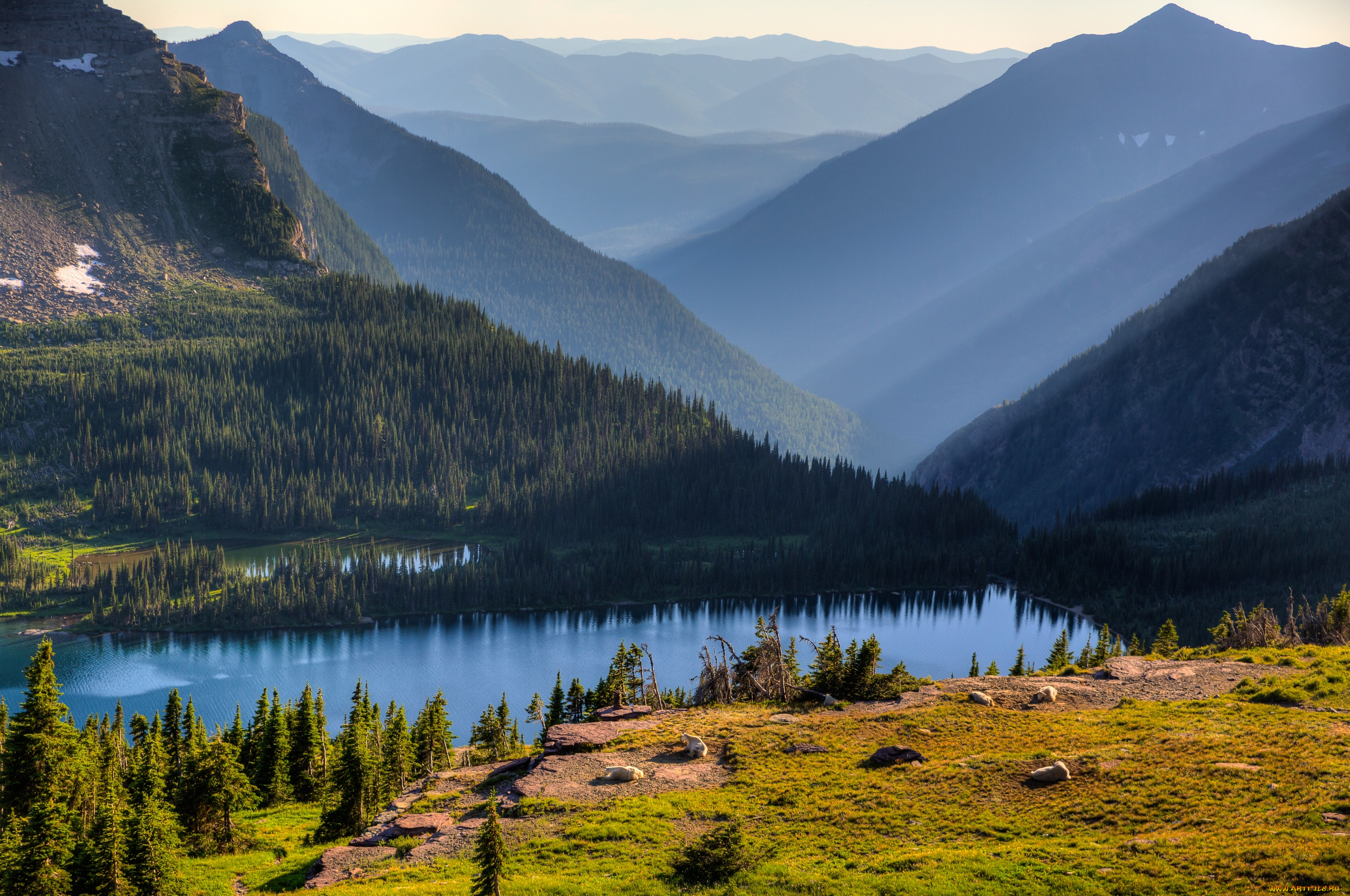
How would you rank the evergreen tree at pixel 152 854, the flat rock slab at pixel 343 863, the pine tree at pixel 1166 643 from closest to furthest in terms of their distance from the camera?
the flat rock slab at pixel 343 863 → the evergreen tree at pixel 152 854 → the pine tree at pixel 1166 643

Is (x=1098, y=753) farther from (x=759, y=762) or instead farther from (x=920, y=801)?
(x=759, y=762)

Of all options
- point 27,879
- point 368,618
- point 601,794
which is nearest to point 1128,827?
point 601,794

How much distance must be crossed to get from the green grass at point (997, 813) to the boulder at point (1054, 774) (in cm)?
45

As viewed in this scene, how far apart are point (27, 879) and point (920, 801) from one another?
1950 inches

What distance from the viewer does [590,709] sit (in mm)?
98750

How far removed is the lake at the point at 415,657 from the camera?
14900 centimetres

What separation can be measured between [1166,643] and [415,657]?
365ft

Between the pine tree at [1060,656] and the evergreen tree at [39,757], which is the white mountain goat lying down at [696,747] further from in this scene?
the pine tree at [1060,656]

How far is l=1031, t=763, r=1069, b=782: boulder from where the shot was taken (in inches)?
2291

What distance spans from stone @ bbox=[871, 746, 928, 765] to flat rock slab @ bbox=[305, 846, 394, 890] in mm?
28110

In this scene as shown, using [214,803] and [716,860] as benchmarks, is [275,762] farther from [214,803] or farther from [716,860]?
[716,860]

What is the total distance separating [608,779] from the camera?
64.9 meters

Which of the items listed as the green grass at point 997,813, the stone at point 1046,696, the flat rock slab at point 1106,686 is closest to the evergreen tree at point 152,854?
the green grass at point 997,813

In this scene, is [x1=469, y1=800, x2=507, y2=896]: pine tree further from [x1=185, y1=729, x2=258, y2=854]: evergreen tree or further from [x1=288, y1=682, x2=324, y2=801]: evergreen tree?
[x1=288, y1=682, x2=324, y2=801]: evergreen tree
